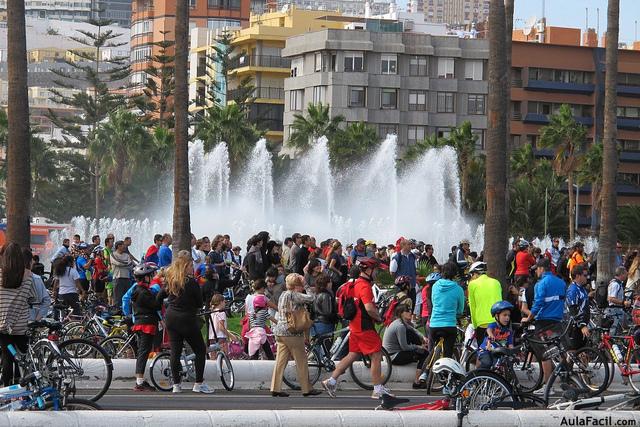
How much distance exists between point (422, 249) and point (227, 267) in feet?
32.5

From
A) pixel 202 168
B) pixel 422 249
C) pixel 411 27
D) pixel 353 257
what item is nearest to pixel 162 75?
pixel 202 168

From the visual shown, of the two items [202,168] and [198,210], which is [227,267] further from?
[202,168]

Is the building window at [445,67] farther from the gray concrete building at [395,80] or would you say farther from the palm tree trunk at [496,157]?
the palm tree trunk at [496,157]

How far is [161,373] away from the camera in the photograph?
17797 mm

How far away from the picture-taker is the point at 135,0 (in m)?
139

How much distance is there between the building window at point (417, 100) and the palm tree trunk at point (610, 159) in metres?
59.8

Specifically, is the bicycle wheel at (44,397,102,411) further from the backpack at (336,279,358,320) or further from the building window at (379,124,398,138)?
the building window at (379,124,398,138)

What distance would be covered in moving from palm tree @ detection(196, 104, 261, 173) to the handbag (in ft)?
216

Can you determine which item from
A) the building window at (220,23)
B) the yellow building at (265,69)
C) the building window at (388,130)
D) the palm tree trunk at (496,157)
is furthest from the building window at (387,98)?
the palm tree trunk at (496,157)

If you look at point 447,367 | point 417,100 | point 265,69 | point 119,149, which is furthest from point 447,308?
point 265,69

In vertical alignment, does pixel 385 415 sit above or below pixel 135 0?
below

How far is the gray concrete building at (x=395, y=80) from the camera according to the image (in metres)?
93.6

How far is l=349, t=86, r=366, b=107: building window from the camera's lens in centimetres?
9331

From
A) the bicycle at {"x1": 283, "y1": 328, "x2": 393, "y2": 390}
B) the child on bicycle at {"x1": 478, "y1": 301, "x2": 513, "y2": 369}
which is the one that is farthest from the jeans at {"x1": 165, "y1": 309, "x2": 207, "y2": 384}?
the child on bicycle at {"x1": 478, "y1": 301, "x2": 513, "y2": 369}
